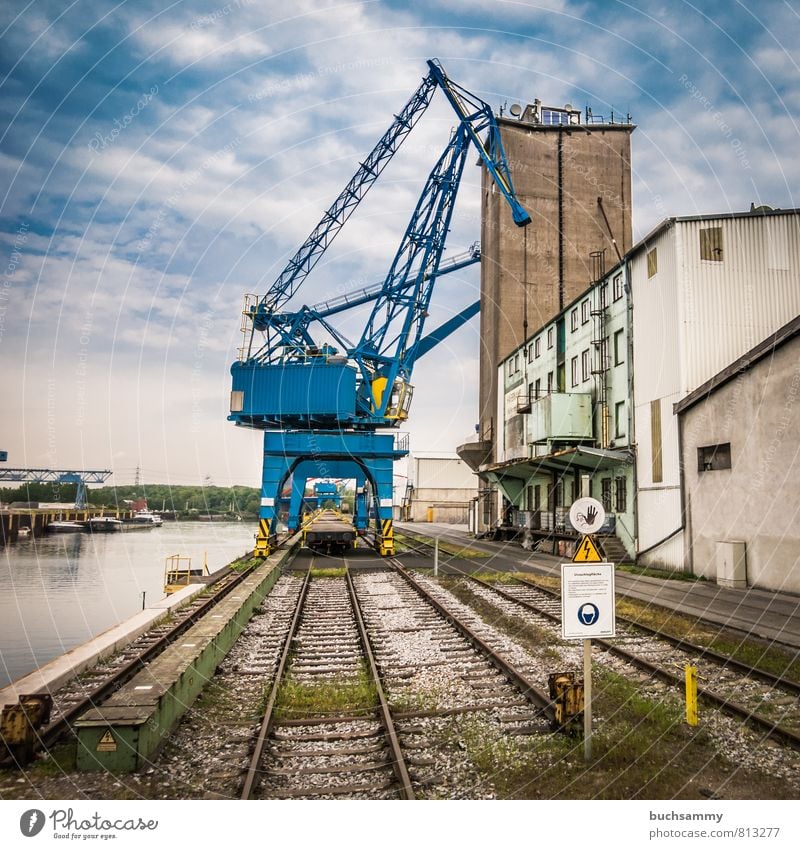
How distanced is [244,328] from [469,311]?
65.7 ft

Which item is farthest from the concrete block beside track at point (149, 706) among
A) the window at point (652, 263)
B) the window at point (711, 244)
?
the window at point (652, 263)

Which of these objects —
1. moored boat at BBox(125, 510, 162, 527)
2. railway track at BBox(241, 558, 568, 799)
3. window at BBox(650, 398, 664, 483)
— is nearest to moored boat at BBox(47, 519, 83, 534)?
moored boat at BBox(125, 510, 162, 527)

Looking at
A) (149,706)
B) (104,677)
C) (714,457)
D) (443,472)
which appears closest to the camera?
(149,706)

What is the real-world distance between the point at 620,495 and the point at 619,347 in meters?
5.72

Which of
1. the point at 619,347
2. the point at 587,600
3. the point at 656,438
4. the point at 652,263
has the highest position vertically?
the point at 652,263

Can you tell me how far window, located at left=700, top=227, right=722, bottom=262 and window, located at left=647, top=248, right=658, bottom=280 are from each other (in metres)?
1.62

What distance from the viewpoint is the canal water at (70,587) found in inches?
596

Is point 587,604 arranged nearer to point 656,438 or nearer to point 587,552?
point 587,552

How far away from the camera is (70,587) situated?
25812 millimetres

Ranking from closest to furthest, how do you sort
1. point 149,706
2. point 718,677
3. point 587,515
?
point 587,515 → point 149,706 → point 718,677

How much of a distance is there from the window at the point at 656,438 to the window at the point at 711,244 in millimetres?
4746

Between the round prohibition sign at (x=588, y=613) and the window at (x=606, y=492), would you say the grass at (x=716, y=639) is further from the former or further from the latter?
the window at (x=606, y=492)

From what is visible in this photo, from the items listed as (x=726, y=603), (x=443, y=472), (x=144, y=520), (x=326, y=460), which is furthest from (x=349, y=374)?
(x=144, y=520)
